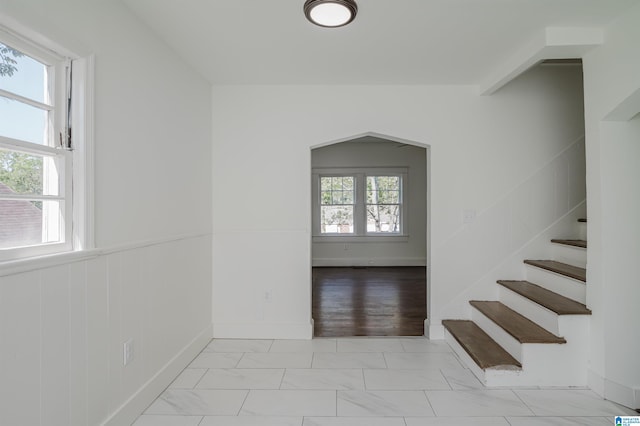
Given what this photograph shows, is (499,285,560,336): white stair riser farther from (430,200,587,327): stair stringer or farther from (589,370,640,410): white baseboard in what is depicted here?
(589,370,640,410): white baseboard

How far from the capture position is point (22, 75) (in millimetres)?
1612

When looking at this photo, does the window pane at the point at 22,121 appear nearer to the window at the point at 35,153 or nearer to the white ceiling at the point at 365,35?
the window at the point at 35,153

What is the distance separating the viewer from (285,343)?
361cm

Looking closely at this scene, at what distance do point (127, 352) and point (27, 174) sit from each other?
120cm

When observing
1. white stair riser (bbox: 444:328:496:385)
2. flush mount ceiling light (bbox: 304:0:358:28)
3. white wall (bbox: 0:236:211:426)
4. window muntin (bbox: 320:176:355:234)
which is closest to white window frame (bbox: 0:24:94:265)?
white wall (bbox: 0:236:211:426)

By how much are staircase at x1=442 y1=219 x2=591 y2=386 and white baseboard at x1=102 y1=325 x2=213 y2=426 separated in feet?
7.67

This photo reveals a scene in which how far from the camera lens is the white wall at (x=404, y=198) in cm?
813

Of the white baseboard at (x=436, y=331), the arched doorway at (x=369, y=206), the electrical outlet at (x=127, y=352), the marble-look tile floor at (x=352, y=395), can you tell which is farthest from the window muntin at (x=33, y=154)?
the arched doorway at (x=369, y=206)

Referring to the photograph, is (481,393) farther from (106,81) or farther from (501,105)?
(106,81)

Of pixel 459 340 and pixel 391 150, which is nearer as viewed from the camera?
pixel 459 340

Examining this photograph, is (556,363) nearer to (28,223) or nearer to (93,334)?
(93,334)

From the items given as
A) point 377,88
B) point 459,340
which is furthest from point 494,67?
point 459,340

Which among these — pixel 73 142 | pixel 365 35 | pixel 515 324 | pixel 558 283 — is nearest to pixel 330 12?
pixel 365 35

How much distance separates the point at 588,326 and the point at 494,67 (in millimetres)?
2244
